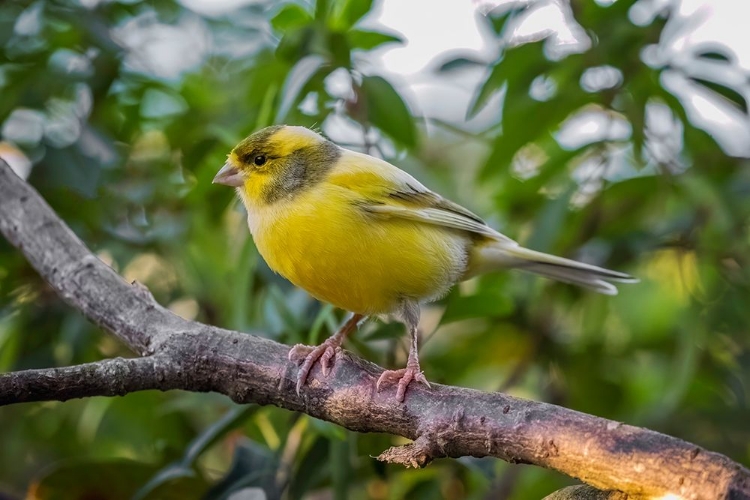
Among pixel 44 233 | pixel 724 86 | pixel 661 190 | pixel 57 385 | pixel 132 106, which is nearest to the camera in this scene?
pixel 57 385

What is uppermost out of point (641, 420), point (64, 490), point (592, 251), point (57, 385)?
point (57, 385)

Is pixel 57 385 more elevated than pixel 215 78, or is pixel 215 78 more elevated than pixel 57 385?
pixel 57 385

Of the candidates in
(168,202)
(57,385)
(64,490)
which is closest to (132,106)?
(168,202)

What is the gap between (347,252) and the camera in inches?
94.7

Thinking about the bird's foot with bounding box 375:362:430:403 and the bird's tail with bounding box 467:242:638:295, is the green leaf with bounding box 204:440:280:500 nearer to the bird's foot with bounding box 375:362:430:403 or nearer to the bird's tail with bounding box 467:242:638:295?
the bird's foot with bounding box 375:362:430:403

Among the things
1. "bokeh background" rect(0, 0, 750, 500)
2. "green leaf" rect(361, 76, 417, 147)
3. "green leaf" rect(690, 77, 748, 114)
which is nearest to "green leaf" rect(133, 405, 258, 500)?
"bokeh background" rect(0, 0, 750, 500)

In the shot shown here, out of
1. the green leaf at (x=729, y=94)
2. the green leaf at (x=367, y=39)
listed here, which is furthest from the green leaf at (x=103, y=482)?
the green leaf at (x=729, y=94)

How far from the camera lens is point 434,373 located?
10.0ft

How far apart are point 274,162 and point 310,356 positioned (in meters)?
0.88

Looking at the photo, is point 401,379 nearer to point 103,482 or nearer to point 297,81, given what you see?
point 297,81

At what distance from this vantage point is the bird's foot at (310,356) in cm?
202

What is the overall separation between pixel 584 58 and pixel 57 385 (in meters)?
2.19

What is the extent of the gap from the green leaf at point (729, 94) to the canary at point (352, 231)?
2.49 ft

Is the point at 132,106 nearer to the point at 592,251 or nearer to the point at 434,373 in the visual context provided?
the point at 434,373
